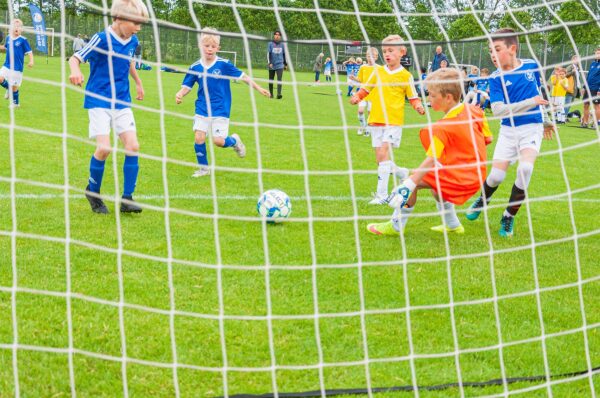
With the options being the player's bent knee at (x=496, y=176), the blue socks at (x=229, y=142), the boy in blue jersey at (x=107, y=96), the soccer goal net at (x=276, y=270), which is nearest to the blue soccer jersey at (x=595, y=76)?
the soccer goal net at (x=276, y=270)

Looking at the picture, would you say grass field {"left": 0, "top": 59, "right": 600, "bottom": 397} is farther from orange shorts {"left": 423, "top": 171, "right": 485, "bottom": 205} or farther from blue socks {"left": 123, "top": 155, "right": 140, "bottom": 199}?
orange shorts {"left": 423, "top": 171, "right": 485, "bottom": 205}

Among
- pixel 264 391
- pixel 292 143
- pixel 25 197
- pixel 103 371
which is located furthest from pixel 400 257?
pixel 292 143

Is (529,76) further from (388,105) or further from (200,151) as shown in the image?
(200,151)

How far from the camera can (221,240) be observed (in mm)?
4789

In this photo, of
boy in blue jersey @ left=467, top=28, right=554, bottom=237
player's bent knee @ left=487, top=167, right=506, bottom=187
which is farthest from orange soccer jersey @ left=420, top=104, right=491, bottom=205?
player's bent knee @ left=487, top=167, right=506, bottom=187

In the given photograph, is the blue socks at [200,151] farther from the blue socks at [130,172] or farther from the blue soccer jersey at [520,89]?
the blue soccer jersey at [520,89]

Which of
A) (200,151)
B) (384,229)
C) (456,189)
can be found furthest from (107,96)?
(456,189)

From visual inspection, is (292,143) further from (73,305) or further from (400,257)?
(73,305)

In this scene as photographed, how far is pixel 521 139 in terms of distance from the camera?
213 inches

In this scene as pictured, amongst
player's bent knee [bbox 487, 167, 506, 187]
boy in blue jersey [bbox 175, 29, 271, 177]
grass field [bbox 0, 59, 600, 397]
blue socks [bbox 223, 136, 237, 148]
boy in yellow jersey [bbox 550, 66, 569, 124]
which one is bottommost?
grass field [bbox 0, 59, 600, 397]

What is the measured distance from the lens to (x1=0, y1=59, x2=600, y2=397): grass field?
2803 millimetres

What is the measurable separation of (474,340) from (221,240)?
2.12m

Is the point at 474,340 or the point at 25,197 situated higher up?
the point at 25,197

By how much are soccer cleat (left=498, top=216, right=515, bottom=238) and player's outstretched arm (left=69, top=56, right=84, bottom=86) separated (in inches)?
134
